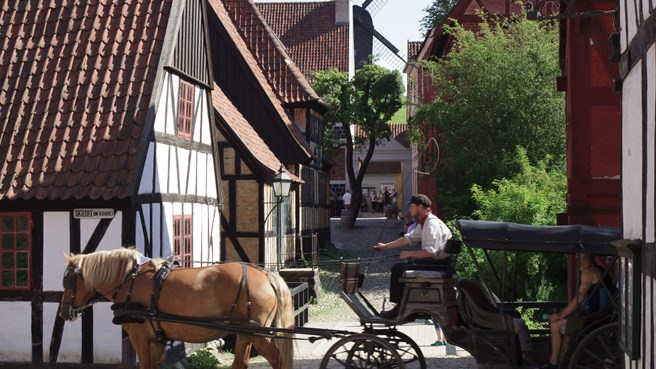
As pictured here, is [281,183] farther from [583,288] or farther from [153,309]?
[583,288]

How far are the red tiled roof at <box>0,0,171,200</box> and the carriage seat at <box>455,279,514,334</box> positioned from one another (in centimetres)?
518

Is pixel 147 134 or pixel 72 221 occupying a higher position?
pixel 147 134

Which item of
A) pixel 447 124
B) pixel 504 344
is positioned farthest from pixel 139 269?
pixel 447 124

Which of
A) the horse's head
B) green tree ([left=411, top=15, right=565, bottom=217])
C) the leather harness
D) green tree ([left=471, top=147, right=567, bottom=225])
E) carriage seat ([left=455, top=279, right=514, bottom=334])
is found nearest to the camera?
carriage seat ([left=455, top=279, right=514, bottom=334])

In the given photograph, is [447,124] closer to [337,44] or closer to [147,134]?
[147,134]

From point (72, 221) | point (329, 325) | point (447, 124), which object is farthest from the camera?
point (447, 124)

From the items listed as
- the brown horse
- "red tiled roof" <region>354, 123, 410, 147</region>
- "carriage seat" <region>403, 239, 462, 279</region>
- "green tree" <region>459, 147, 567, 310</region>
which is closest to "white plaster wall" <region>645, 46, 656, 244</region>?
"carriage seat" <region>403, 239, 462, 279</region>

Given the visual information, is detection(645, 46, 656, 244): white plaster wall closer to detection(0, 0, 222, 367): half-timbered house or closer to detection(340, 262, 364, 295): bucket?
detection(340, 262, 364, 295): bucket

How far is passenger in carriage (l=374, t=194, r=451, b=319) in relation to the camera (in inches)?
436

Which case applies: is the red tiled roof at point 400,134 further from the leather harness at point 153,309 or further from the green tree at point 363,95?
the leather harness at point 153,309

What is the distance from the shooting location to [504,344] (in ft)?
35.0

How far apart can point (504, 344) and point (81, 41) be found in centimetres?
858

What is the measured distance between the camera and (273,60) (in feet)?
104

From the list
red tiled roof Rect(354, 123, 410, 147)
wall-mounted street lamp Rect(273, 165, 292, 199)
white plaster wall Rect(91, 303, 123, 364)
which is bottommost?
white plaster wall Rect(91, 303, 123, 364)
